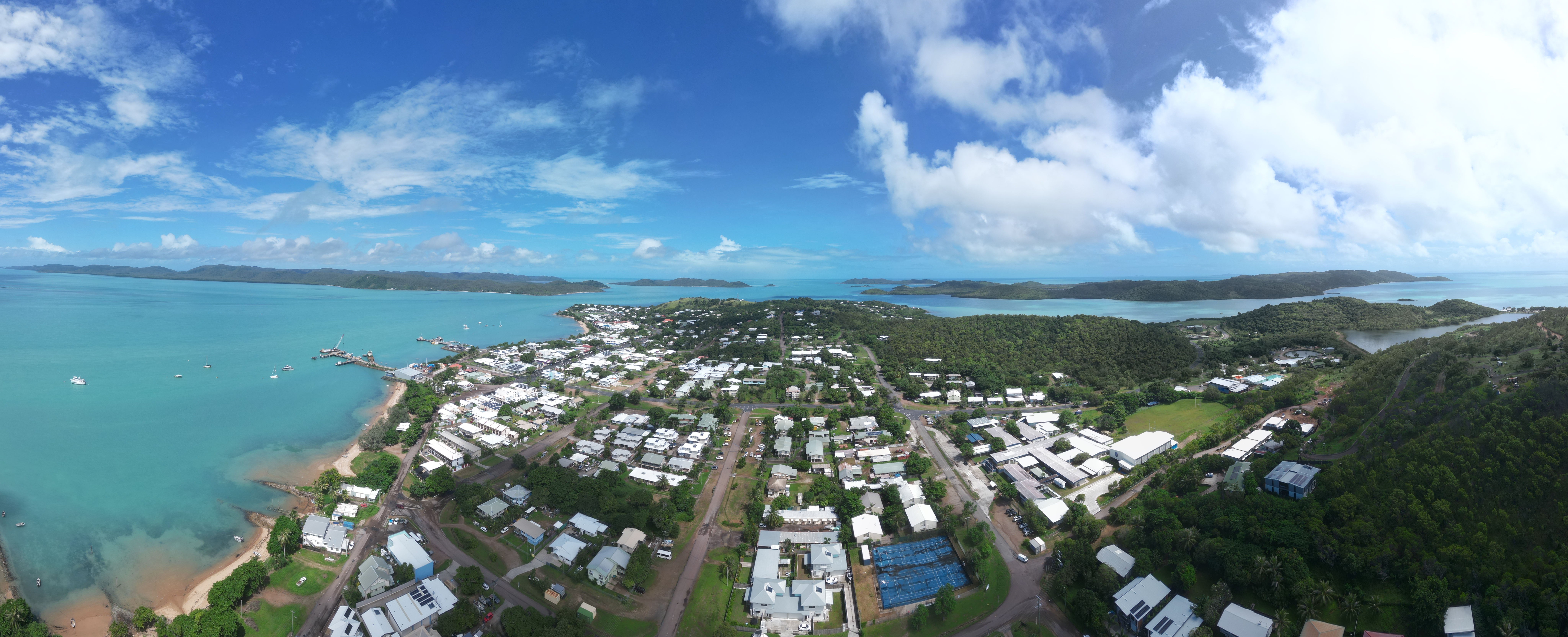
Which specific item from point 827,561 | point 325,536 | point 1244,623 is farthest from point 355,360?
point 1244,623

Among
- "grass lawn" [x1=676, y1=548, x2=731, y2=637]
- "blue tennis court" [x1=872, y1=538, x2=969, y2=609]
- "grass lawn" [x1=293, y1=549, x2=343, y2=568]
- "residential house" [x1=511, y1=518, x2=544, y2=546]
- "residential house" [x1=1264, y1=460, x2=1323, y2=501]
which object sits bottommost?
"grass lawn" [x1=676, y1=548, x2=731, y2=637]

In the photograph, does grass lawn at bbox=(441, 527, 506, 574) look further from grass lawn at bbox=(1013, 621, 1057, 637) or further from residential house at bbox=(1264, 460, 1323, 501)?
residential house at bbox=(1264, 460, 1323, 501)

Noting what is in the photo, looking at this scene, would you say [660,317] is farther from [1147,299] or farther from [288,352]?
[1147,299]

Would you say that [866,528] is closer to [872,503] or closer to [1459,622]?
[872,503]

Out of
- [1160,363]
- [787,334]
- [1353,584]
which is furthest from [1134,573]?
[787,334]

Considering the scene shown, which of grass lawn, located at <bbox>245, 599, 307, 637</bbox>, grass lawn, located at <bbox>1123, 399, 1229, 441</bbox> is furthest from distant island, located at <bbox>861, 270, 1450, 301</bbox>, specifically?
grass lawn, located at <bbox>245, 599, 307, 637</bbox>

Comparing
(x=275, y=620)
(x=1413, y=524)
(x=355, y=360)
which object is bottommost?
(x=275, y=620)
